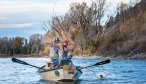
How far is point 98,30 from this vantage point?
4584 inches

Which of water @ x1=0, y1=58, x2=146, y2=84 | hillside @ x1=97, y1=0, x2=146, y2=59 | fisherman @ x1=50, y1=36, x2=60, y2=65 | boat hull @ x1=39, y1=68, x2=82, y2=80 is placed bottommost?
water @ x1=0, y1=58, x2=146, y2=84

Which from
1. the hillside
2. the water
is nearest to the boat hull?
the water

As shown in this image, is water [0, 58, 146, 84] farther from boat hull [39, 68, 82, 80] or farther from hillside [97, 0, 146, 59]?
A: hillside [97, 0, 146, 59]

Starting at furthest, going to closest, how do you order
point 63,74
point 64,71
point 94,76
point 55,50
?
point 94,76, point 55,50, point 63,74, point 64,71

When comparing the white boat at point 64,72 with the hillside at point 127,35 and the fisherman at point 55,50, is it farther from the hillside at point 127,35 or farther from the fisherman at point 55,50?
the hillside at point 127,35

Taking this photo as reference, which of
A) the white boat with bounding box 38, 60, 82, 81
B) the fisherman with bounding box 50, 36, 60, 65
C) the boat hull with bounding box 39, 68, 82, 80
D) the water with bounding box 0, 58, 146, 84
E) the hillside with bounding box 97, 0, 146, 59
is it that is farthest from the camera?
the hillside with bounding box 97, 0, 146, 59

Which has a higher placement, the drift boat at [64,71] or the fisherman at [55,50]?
the fisherman at [55,50]

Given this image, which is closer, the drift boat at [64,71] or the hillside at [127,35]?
the drift boat at [64,71]

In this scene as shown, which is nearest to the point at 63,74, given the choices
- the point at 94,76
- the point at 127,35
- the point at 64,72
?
the point at 64,72

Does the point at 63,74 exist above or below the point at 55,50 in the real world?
below

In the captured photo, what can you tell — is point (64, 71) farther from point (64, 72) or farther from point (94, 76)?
point (94, 76)

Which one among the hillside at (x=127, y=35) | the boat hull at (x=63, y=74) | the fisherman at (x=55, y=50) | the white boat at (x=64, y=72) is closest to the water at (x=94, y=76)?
the boat hull at (x=63, y=74)

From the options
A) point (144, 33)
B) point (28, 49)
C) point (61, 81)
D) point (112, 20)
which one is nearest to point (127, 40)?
point (144, 33)

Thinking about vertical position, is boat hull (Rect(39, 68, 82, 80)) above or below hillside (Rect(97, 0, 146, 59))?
below
